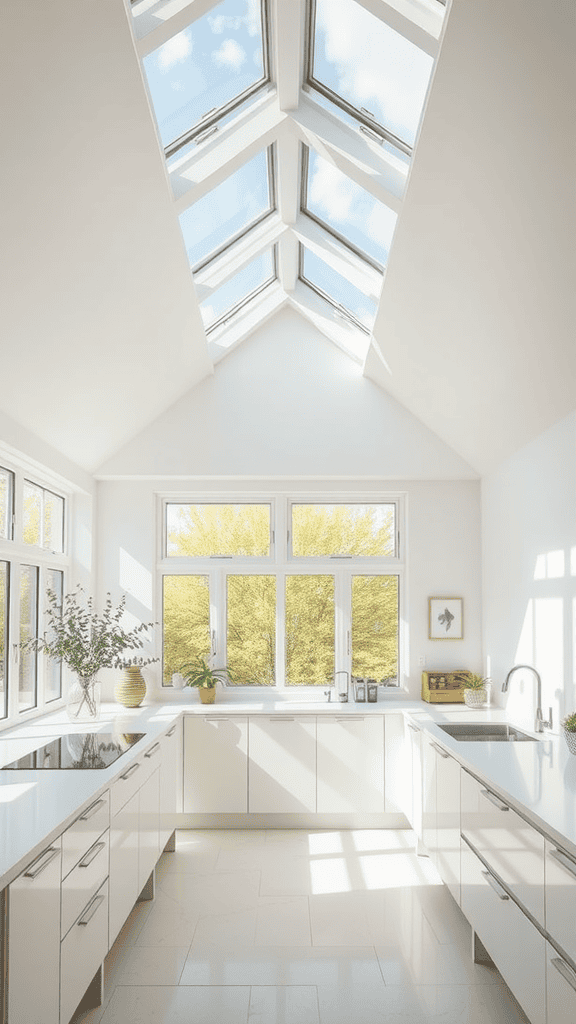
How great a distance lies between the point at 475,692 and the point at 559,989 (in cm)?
344

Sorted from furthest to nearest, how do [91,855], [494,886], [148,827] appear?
1. [148,827]
2. [494,886]
3. [91,855]

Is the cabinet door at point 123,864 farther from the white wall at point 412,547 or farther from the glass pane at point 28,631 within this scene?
the white wall at point 412,547

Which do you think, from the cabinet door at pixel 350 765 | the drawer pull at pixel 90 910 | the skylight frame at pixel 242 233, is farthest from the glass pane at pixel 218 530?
the drawer pull at pixel 90 910

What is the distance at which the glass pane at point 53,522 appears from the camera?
5713 mm

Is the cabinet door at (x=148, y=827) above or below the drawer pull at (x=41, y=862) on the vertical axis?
below

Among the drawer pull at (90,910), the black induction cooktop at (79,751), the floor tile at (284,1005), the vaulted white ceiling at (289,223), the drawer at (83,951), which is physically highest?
the vaulted white ceiling at (289,223)

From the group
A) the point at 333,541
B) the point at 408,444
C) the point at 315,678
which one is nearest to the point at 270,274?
the point at 408,444

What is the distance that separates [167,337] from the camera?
5.02 metres

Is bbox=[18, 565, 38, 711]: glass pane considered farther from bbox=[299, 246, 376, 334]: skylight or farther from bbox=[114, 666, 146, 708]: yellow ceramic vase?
bbox=[299, 246, 376, 334]: skylight

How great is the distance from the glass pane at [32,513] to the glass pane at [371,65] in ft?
9.59

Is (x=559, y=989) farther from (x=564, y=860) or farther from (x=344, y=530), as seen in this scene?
(x=344, y=530)

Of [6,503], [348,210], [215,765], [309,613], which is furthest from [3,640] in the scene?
[348,210]

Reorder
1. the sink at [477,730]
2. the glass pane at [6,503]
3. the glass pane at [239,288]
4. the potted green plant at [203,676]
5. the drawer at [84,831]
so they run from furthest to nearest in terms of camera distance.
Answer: the potted green plant at [203,676] → the glass pane at [239,288] → the sink at [477,730] → the glass pane at [6,503] → the drawer at [84,831]

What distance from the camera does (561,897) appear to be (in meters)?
2.46
